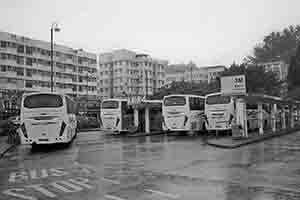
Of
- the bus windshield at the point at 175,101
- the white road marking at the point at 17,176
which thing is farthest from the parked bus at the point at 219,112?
the white road marking at the point at 17,176

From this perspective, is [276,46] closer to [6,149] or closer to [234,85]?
[234,85]

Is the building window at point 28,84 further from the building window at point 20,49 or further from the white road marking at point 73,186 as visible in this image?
the white road marking at point 73,186

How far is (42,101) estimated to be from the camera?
16406mm

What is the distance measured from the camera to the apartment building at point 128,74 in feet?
307

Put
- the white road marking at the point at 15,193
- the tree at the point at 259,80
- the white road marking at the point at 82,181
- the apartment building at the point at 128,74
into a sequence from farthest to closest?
1. the apartment building at the point at 128,74
2. the tree at the point at 259,80
3. the white road marking at the point at 82,181
4. the white road marking at the point at 15,193

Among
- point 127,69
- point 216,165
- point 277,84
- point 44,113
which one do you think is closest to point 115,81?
point 127,69

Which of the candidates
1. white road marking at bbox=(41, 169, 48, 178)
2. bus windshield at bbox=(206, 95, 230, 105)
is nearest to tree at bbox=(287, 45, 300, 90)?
bus windshield at bbox=(206, 95, 230, 105)

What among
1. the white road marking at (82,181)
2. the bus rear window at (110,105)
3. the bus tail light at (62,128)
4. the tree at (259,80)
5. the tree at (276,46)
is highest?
the tree at (276,46)

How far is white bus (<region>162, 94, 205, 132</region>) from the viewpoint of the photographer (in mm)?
23734

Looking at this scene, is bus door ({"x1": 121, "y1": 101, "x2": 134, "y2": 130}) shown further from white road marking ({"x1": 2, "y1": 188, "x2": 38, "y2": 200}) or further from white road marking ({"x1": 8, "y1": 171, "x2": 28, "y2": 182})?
white road marking ({"x1": 2, "y1": 188, "x2": 38, "y2": 200})

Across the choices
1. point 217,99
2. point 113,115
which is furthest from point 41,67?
point 217,99

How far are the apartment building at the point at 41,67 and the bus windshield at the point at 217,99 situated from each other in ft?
123

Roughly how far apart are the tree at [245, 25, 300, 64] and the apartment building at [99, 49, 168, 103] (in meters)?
27.6

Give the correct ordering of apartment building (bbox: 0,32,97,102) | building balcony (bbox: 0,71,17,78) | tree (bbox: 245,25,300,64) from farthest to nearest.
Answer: tree (bbox: 245,25,300,64) → apartment building (bbox: 0,32,97,102) → building balcony (bbox: 0,71,17,78)
